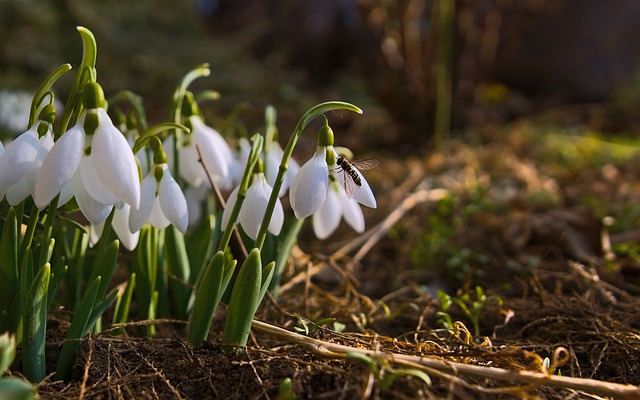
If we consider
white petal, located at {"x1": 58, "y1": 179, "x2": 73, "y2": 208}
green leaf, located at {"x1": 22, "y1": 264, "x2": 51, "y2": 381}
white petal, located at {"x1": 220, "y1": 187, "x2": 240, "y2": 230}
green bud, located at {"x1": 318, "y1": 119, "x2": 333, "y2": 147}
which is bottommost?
green leaf, located at {"x1": 22, "y1": 264, "x2": 51, "y2": 381}

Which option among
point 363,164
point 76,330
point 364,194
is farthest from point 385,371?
point 76,330

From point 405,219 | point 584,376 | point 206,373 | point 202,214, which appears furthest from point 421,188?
point 206,373

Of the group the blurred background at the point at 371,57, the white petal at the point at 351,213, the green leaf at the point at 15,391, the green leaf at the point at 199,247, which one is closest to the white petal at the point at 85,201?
the green leaf at the point at 15,391

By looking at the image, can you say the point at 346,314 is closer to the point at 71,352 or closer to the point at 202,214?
the point at 202,214

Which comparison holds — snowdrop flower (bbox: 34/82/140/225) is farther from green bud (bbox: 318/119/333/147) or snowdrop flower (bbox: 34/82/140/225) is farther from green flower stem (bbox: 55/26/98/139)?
green bud (bbox: 318/119/333/147)

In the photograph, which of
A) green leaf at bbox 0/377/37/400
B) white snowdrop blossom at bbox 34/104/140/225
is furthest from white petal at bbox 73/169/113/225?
green leaf at bbox 0/377/37/400

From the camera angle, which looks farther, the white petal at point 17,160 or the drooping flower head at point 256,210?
the drooping flower head at point 256,210

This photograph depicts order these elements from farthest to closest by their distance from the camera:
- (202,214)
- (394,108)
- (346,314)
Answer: (394,108) < (202,214) < (346,314)

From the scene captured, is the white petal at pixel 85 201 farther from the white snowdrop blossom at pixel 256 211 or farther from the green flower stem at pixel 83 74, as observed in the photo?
the white snowdrop blossom at pixel 256 211
